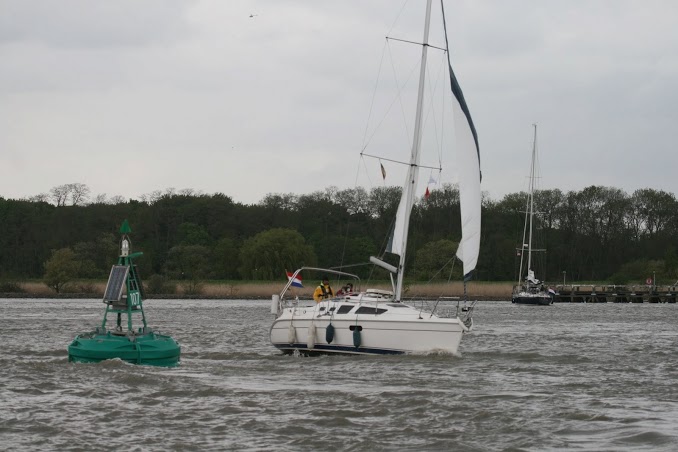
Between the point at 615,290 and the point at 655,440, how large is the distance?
9732 cm

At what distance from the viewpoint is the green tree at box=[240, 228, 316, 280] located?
4500 inches

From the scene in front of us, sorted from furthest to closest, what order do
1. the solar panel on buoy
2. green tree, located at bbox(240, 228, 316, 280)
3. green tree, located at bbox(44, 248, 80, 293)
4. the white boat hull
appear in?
green tree, located at bbox(240, 228, 316, 280), green tree, located at bbox(44, 248, 80, 293), the white boat hull, the solar panel on buoy

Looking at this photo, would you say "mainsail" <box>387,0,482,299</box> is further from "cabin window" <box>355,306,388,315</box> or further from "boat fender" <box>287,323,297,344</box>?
"boat fender" <box>287,323,297,344</box>

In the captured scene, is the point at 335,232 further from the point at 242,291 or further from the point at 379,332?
the point at 379,332

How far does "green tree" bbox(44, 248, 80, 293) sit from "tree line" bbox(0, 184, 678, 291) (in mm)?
6943

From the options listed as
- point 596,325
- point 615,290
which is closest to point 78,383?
point 596,325

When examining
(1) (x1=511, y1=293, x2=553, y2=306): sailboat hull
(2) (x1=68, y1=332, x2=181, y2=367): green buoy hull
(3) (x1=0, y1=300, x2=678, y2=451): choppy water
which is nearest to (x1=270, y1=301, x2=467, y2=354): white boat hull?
(3) (x1=0, y1=300, x2=678, y2=451): choppy water

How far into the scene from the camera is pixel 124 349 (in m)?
27.1

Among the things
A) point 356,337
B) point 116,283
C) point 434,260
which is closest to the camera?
point 116,283

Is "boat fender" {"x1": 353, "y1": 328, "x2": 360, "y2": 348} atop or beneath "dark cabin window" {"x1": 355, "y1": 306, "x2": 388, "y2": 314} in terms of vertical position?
beneath

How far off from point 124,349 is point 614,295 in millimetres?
89483

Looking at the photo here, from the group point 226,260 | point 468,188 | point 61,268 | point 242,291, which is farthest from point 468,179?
point 226,260

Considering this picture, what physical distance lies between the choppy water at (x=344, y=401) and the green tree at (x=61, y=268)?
70.7 meters

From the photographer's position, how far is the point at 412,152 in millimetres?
35094
